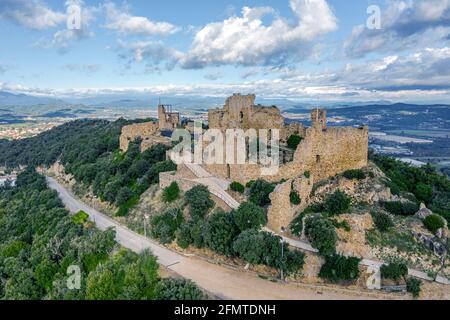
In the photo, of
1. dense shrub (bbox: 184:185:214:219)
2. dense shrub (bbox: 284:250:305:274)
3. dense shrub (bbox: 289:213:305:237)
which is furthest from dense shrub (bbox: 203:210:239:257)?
dense shrub (bbox: 289:213:305:237)

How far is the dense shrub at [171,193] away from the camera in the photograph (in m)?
36.5

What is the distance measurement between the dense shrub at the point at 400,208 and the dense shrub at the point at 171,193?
17504 millimetres

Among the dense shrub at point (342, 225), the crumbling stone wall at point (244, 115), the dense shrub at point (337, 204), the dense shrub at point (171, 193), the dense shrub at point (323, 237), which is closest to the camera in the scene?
the dense shrub at point (323, 237)

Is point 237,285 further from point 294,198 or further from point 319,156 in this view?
point 319,156

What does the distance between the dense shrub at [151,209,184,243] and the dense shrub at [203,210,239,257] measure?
152 inches

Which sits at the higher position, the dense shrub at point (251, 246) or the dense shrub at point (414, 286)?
the dense shrub at point (251, 246)

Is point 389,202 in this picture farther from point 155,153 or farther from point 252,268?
point 155,153

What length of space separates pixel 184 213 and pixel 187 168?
6.49 m

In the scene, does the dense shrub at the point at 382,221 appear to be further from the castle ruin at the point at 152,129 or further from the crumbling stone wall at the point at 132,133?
the crumbling stone wall at the point at 132,133

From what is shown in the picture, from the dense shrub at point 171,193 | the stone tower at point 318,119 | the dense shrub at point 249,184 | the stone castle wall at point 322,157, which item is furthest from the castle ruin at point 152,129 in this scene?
the stone tower at point 318,119

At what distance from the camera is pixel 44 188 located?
60.1 metres

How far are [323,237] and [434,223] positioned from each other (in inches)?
377

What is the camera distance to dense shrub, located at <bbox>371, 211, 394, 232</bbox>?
95.2 ft

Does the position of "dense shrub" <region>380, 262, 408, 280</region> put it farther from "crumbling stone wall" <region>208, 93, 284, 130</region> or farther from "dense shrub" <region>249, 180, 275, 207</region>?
"crumbling stone wall" <region>208, 93, 284, 130</region>
